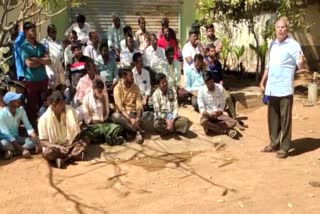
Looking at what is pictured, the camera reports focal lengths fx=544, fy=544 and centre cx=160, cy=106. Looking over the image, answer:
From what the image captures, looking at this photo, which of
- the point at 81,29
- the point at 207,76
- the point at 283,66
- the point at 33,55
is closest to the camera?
the point at 283,66

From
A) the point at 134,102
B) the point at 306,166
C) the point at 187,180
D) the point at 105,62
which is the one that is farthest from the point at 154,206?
the point at 105,62

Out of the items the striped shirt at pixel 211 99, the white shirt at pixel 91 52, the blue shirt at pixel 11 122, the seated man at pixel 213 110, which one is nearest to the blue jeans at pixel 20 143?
the blue shirt at pixel 11 122

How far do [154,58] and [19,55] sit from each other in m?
2.92

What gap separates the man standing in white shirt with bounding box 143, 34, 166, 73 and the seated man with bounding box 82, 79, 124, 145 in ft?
6.78

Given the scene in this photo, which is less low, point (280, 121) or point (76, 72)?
point (76, 72)

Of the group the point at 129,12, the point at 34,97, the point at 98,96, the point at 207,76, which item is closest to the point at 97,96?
the point at 98,96

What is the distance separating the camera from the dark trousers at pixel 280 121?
7.66 metres

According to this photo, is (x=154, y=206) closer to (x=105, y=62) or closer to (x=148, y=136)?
(x=148, y=136)

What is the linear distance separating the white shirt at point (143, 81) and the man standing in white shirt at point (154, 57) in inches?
32.1

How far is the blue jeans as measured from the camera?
751 cm

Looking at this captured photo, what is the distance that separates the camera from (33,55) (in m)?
8.20

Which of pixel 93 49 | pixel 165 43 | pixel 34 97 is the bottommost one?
pixel 34 97

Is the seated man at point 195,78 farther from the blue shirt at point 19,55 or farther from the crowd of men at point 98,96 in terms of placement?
the blue shirt at point 19,55

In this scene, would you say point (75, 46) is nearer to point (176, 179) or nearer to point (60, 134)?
point (60, 134)
